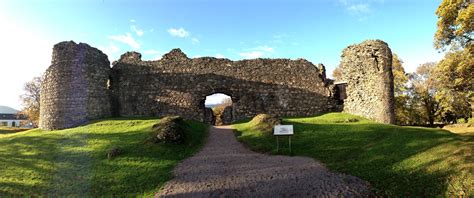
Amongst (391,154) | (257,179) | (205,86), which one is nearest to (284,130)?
(257,179)

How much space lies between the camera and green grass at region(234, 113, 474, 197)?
8273 millimetres

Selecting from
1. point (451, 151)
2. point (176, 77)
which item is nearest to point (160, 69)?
point (176, 77)

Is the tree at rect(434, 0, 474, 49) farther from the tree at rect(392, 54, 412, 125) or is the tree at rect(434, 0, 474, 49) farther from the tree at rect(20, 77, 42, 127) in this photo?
the tree at rect(20, 77, 42, 127)

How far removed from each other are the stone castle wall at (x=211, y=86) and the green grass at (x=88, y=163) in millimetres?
6925

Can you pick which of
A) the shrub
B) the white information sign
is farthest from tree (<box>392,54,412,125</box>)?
the white information sign

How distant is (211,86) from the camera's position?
22859 millimetres

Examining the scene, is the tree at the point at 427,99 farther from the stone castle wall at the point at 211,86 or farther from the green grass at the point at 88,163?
the green grass at the point at 88,163

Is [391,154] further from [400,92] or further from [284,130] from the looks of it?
[400,92]

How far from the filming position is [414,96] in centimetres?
3422

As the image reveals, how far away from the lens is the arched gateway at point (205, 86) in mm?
22578

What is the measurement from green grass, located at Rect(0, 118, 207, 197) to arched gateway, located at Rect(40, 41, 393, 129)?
685 centimetres

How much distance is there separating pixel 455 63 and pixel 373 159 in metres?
12.8

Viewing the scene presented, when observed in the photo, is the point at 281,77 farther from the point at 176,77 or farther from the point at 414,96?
the point at 414,96

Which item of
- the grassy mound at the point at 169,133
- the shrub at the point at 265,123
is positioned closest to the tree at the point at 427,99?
the shrub at the point at 265,123
